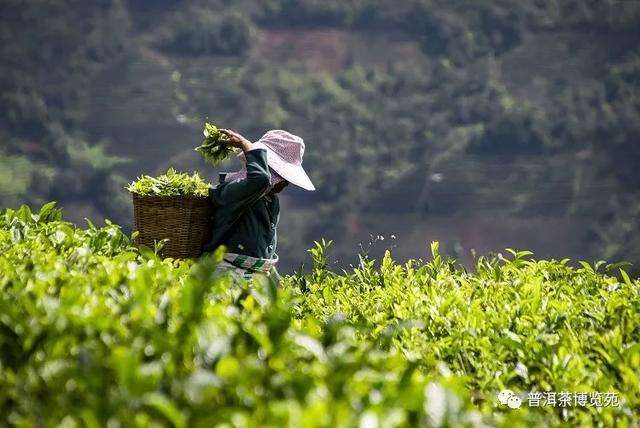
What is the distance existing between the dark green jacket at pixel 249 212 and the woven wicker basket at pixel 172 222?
99 mm

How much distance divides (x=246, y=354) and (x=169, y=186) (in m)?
3.06

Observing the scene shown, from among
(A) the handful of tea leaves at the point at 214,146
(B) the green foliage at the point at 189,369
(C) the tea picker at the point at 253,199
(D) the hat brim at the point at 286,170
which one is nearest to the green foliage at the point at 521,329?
(B) the green foliage at the point at 189,369

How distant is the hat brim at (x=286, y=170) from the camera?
526 centimetres

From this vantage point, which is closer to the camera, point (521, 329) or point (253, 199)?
point (521, 329)

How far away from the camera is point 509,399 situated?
290 centimetres

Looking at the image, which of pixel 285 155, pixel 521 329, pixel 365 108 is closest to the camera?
pixel 521 329

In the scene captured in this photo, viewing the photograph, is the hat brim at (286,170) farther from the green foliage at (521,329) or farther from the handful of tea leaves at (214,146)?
the green foliage at (521,329)

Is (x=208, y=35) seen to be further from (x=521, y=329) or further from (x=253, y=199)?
(x=521, y=329)

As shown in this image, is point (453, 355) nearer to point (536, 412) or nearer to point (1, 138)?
point (536, 412)

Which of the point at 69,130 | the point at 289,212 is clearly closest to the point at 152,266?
the point at 289,212

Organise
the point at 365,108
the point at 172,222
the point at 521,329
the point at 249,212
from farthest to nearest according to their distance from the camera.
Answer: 1. the point at 365,108
2. the point at 249,212
3. the point at 172,222
4. the point at 521,329

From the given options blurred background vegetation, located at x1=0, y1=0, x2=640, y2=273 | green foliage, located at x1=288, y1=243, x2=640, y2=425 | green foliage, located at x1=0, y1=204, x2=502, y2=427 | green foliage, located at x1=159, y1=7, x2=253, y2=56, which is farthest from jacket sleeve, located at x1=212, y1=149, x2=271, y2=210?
green foliage, located at x1=159, y1=7, x2=253, y2=56

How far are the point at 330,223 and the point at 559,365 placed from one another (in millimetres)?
43784

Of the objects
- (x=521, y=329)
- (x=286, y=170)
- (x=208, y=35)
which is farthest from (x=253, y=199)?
(x=208, y=35)
